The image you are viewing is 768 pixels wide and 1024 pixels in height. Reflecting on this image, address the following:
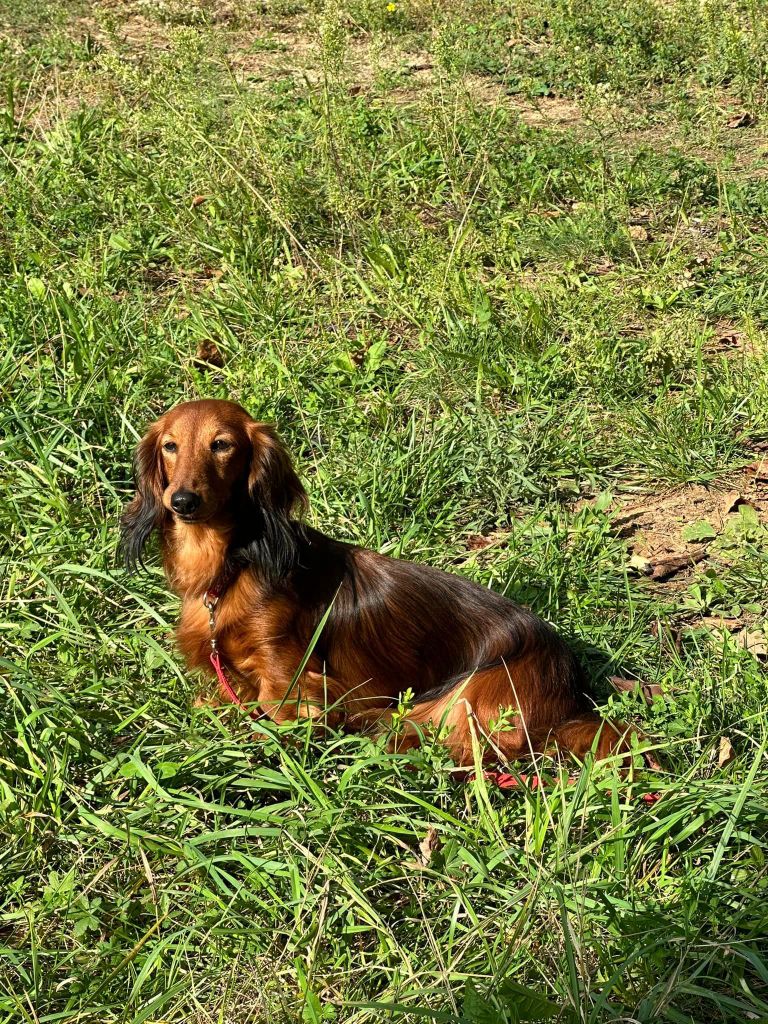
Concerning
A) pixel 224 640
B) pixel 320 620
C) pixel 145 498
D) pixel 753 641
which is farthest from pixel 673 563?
pixel 145 498

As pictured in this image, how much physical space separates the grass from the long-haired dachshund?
0.21m

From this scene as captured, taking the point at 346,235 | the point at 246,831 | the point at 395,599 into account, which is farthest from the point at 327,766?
the point at 346,235

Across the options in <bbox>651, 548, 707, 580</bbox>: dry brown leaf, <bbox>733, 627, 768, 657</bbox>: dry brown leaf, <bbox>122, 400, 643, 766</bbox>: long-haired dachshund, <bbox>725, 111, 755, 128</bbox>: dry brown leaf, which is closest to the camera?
<bbox>122, 400, 643, 766</bbox>: long-haired dachshund

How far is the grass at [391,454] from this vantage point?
105 inches

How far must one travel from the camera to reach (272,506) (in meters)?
3.45

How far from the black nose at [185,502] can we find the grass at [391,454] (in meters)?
0.59

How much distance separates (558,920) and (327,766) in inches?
34.4

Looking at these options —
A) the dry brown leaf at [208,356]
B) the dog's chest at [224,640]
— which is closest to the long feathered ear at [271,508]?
the dog's chest at [224,640]

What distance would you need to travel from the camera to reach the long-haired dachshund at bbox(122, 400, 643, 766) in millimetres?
3402

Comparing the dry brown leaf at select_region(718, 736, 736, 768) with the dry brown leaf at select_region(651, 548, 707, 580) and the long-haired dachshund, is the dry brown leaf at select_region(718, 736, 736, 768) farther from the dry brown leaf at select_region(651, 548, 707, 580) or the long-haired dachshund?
the dry brown leaf at select_region(651, 548, 707, 580)

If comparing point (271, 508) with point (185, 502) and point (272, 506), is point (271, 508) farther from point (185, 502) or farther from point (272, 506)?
point (185, 502)

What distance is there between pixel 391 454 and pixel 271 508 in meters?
1.37

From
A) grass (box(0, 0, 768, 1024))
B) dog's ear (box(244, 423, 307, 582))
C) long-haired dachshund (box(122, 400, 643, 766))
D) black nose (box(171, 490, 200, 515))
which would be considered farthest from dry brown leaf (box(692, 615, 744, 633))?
black nose (box(171, 490, 200, 515))

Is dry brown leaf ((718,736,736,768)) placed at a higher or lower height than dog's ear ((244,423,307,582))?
lower
